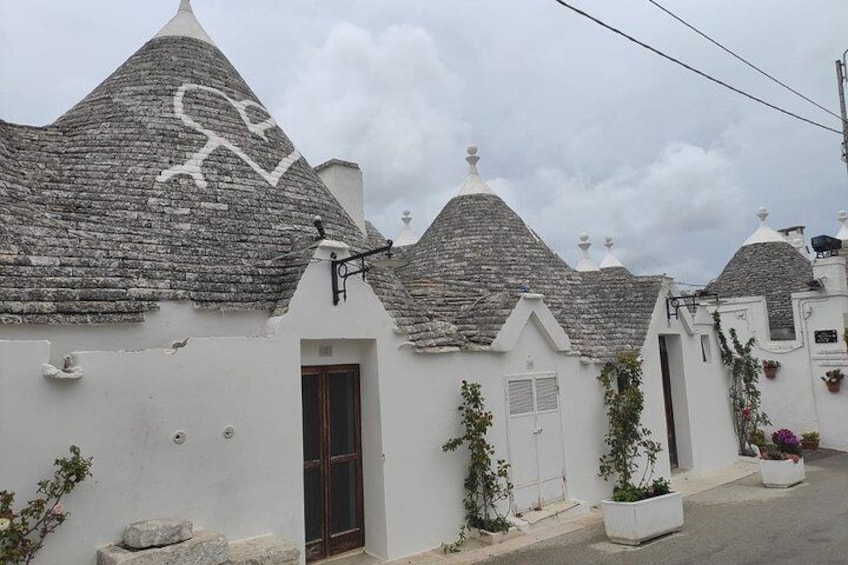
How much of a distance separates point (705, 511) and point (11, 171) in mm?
11504

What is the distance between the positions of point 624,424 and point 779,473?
3810 millimetres

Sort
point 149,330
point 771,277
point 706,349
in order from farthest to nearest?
point 771,277 → point 706,349 → point 149,330

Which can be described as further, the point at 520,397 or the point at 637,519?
the point at 520,397

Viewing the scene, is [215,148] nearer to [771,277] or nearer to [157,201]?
[157,201]

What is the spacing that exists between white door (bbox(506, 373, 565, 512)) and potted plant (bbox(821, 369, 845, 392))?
10.9m

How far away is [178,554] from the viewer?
544 centimetres

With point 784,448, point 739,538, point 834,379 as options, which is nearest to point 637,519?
point 739,538

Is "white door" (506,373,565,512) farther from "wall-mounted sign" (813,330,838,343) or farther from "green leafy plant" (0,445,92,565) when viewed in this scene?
"wall-mounted sign" (813,330,838,343)

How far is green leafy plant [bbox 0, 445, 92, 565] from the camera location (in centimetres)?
502

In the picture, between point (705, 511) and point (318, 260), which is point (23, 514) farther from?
point (705, 511)

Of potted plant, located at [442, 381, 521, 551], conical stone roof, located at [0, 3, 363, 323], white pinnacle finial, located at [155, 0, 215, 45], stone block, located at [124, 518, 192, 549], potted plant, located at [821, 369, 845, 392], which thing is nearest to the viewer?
stone block, located at [124, 518, 192, 549]

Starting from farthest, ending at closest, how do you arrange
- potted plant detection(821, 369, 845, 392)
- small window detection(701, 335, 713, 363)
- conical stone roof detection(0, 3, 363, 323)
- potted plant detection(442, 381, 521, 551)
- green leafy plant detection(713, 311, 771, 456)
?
1. potted plant detection(821, 369, 845, 392)
2. green leafy plant detection(713, 311, 771, 456)
3. small window detection(701, 335, 713, 363)
4. potted plant detection(442, 381, 521, 551)
5. conical stone roof detection(0, 3, 363, 323)

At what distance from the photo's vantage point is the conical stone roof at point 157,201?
6.62 meters

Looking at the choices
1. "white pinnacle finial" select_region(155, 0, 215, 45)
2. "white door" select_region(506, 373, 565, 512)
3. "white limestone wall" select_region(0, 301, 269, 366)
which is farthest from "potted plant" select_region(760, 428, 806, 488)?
"white pinnacle finial" select_region(155, 0, 215, 45)
